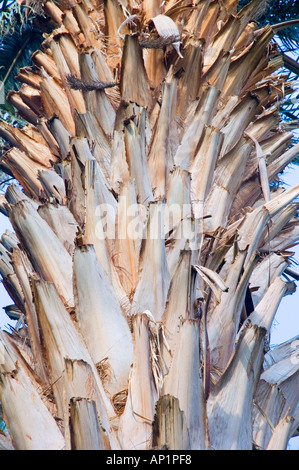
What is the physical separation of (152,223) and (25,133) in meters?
1.13

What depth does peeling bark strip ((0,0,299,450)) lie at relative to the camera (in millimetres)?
1334

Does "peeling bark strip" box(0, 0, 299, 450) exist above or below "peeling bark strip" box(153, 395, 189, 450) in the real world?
above

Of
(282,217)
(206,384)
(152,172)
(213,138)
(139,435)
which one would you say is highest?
(213,138)

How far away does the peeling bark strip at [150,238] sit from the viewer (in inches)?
52.5

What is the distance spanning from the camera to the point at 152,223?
5.31 ft

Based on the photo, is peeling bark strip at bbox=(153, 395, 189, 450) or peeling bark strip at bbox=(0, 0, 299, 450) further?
peeling bark strip at bbox=(0, 0, 299, 450)

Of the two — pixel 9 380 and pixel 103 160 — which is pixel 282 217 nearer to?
pixel 103 160

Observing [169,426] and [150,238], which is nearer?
[169,426]

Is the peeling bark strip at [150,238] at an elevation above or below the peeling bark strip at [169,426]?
above

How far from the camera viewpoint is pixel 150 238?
1.59 metres

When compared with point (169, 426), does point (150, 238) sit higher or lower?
higher

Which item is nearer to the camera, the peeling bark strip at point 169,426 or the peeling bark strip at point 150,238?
the peeling bark strip at point 169,426

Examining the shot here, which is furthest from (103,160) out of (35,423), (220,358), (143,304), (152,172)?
(35,423)

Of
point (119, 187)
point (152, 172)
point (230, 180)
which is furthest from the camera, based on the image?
point (230, 180)
